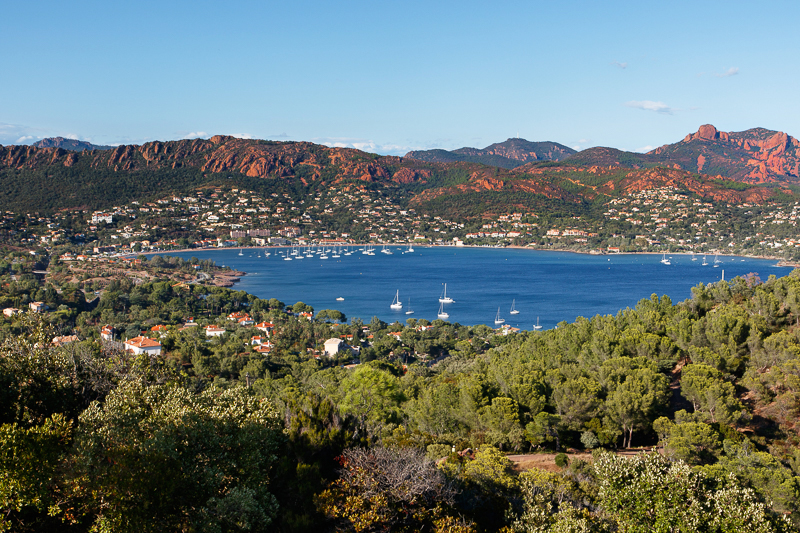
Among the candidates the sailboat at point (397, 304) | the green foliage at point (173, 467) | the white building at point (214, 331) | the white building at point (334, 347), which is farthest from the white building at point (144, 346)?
the sailboat at point (397, 304)

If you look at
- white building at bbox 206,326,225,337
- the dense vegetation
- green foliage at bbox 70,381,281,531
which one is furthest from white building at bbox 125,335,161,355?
green foliage at bbox 70,381,281,531

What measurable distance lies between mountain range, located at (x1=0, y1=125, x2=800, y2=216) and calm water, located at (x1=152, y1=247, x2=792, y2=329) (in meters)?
40.5

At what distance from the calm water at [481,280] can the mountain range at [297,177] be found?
4048 cm

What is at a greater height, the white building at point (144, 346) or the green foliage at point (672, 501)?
the green foliage at point (672, 501)

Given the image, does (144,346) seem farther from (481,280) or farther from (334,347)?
(481,280)

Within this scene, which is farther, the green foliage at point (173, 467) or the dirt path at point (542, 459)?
the dirt path at point (542, 459)

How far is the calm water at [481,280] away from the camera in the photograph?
164ft

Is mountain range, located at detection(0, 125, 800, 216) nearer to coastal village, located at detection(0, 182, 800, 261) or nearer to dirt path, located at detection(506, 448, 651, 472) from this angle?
coastal village, located at detection(0, 182, 800, 261)

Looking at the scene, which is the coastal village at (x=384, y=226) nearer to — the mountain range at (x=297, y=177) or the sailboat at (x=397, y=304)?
the mountain range at (x=297, y=177)

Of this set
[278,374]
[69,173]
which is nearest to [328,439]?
[278,374]

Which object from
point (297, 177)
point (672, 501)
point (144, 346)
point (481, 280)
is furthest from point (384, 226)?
point (672, 501)

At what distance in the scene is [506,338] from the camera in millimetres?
34219

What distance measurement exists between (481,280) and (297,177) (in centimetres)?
9824

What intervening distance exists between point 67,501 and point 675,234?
118933 millimetres
